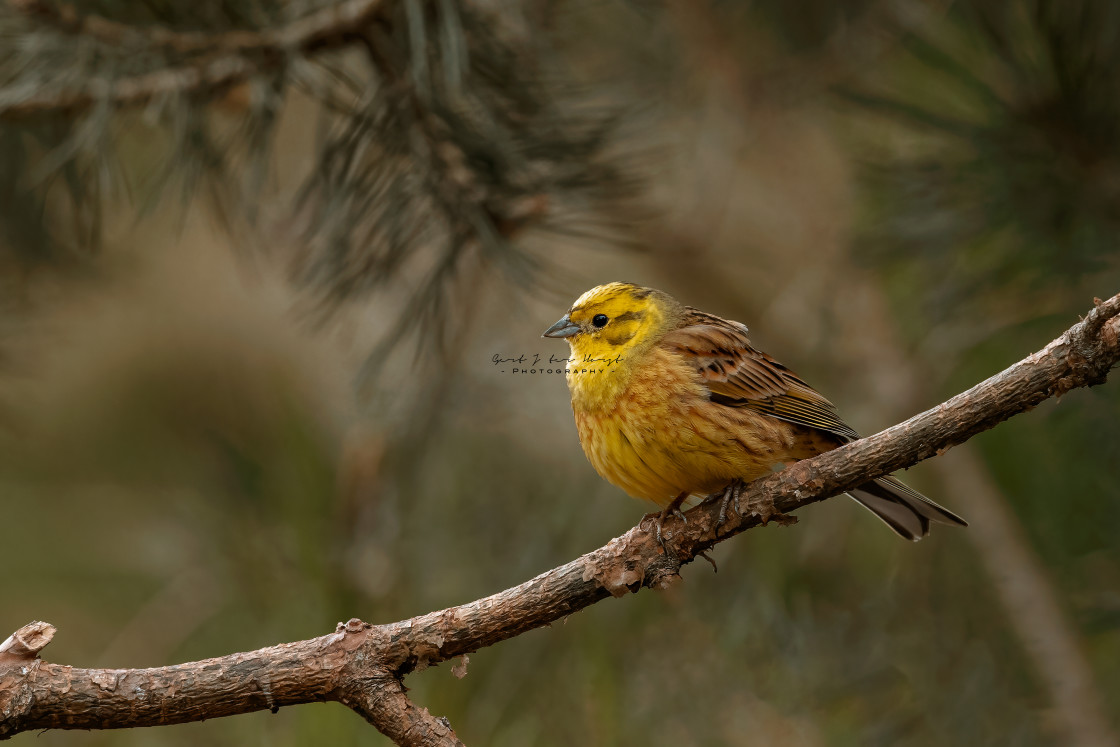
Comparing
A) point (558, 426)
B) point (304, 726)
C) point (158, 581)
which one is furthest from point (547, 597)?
point (158, 581)

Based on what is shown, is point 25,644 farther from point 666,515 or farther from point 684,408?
point 684,408

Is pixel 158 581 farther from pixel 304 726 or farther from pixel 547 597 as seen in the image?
pixel 547 597

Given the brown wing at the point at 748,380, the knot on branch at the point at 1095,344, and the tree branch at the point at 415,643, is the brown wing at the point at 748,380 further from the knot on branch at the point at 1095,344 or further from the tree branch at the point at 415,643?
the knot on branch at the point at 1095,344

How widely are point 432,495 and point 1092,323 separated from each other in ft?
13.1

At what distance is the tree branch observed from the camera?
2250mm

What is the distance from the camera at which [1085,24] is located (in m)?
3.60

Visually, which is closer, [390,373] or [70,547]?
[390,373]

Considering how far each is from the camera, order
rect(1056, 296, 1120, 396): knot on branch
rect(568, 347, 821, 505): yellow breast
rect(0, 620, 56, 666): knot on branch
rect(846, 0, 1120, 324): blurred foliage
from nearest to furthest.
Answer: rect(1056, 296, 1120, 396): knot on branch, rect(0, 620, 56, 666): knot on branch, rect(568, 347, 821, 505): yellow breast, rect(846, 0, 1120, 324): blurred foliage

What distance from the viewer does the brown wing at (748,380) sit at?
3484mm

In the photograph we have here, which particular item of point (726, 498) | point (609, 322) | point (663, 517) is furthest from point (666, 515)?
point (609, 322)

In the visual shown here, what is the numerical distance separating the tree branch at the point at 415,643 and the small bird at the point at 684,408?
1.21 ft

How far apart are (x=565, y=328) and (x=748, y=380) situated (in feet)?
1.95

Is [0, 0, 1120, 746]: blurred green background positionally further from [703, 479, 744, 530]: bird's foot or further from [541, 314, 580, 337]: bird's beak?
[703, 479, 744, 530]: bird's foot

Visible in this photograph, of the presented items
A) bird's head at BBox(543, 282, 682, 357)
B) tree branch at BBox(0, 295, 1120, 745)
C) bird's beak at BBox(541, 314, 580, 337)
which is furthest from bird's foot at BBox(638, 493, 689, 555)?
bird's beak at BBox(541, 314, 580, 337)
